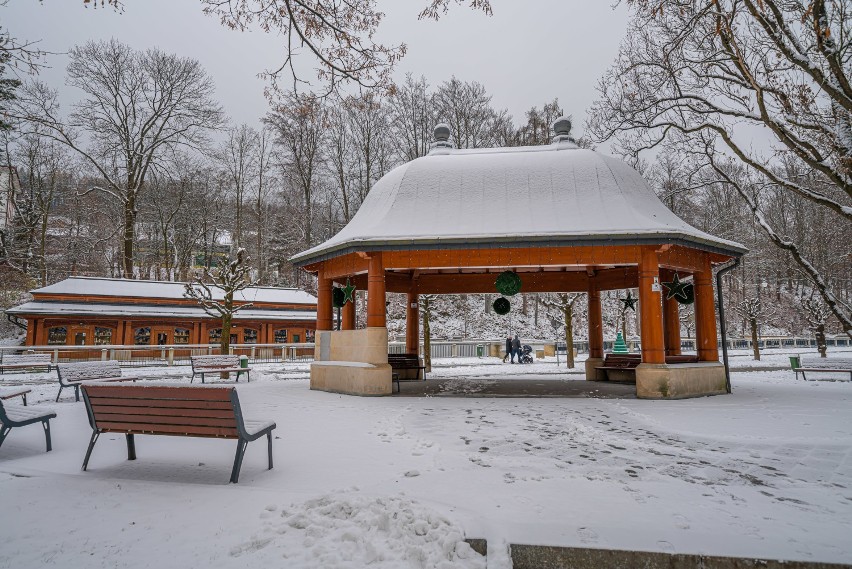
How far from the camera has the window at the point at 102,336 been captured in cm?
2473

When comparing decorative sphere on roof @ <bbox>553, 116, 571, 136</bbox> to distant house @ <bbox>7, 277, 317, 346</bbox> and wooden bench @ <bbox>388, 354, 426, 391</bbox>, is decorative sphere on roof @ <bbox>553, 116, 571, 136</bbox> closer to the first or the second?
wooden bench @ <bbox>388, 354, 426, 391</bbox>

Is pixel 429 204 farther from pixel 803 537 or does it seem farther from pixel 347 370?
pixel 803 537

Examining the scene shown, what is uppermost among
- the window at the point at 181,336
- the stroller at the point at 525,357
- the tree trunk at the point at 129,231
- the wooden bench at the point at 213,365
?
the tree trunk at the point at 129,231

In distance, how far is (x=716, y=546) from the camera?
321 cm

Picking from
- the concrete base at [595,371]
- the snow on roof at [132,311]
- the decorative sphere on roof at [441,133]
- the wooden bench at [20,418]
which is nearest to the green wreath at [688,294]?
the concrete base at [595,371]

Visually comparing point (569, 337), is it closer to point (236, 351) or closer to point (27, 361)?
point (236, 351)

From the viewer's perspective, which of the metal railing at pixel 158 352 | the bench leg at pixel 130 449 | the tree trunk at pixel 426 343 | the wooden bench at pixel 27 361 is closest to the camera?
the bench leg at pixel 130 449

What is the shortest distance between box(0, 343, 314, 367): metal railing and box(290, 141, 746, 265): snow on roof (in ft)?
45.4

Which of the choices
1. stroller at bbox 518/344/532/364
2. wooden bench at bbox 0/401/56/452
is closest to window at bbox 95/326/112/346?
stroller at bbox 518/344/532/364

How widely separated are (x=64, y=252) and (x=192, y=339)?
1669cm

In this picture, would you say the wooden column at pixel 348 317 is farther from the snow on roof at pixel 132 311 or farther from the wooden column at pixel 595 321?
the snow on roof at pixel 132 311

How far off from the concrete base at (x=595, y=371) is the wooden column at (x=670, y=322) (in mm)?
2078

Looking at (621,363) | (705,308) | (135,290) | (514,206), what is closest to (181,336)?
(135,290)

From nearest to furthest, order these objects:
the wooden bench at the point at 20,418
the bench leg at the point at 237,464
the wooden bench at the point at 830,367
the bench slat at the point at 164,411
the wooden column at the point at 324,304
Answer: the bench leg at the point at 237,464
the bench slat at the point at 164,411
the wooden bench at the point at 20,418
the wooden column at the point at 324,304
the wooden bench at the point at 830,367
